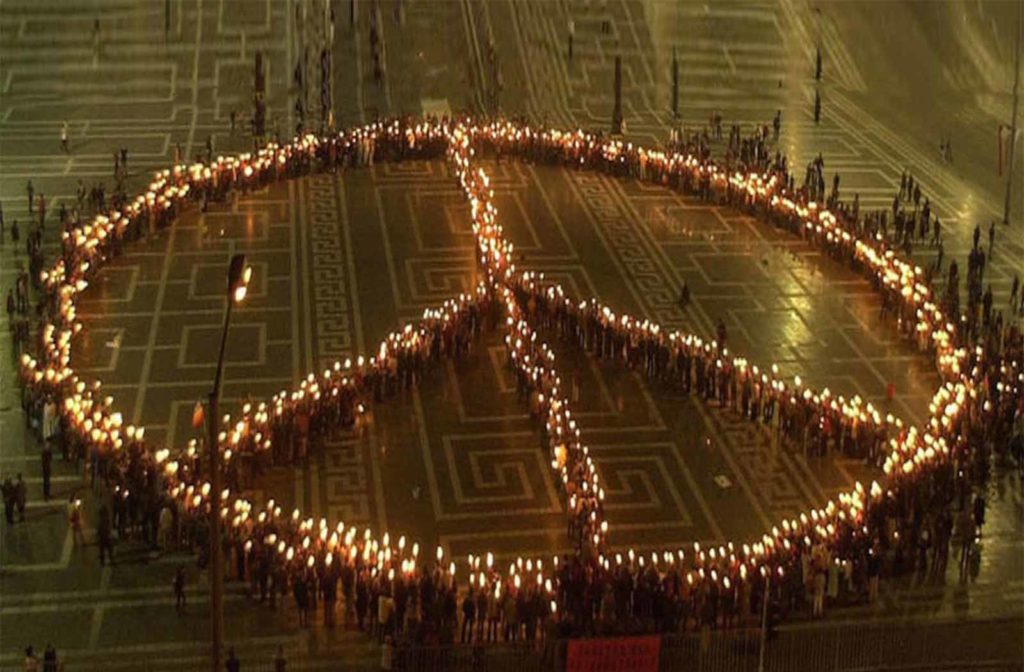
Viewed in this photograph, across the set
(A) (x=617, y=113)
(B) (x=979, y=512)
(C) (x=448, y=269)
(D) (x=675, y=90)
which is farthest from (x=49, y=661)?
(D) (x=675, y=90)

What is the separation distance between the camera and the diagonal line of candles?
61.2 feet

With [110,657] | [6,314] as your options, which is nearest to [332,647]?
[110,657]

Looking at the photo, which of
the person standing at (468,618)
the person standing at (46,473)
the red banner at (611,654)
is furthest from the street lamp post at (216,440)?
the person standing at (46,473)

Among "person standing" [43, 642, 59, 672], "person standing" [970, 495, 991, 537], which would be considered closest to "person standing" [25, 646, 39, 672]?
"person standing" [43, 642, 59, 672]

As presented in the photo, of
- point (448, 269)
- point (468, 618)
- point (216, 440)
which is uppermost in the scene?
point (216, 440)

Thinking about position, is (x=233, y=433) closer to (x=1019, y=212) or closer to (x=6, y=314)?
(x=6, y=314)

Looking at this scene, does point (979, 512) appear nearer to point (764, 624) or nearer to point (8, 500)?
point (764, 624)

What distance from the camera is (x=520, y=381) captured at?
23.8 metres

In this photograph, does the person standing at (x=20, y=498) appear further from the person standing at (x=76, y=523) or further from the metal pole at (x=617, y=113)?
the metal pole at (x=617, y=113)

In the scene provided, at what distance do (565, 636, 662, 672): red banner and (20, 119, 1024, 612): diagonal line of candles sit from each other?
4.77 ft

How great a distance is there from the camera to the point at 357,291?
28.2 m

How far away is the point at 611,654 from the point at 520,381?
8.15 metres

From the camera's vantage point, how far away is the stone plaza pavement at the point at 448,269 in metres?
19.6

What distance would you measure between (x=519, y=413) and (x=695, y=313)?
17.1 feet
